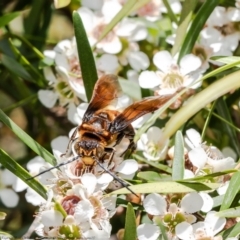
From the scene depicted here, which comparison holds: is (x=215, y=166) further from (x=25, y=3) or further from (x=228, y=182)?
(x=25, y=3)

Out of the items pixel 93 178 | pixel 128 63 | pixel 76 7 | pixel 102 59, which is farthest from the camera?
pixel 76 7

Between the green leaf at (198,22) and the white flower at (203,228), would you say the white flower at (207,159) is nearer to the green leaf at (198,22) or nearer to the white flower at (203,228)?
the white flower at (203,228)

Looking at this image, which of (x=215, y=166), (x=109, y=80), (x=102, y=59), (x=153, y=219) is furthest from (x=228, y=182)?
(x=102, y=59)

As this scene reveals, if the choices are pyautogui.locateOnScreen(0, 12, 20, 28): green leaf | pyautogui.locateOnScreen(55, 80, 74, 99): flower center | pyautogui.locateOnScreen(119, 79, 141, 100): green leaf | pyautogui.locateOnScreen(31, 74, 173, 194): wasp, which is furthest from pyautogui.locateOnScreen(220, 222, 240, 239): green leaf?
pyautogui.locateOnScreen(0, 12, 20, 28): green leaf

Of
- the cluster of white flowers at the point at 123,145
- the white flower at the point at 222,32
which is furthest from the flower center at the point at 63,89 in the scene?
the white flower at the point at 222,32

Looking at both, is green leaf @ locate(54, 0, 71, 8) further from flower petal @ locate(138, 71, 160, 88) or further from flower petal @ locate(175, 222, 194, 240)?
flower petal @ locate(175, 222, 194, 240)

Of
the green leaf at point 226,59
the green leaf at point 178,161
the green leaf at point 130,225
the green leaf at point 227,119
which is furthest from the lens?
the green leaf at point 227,119
